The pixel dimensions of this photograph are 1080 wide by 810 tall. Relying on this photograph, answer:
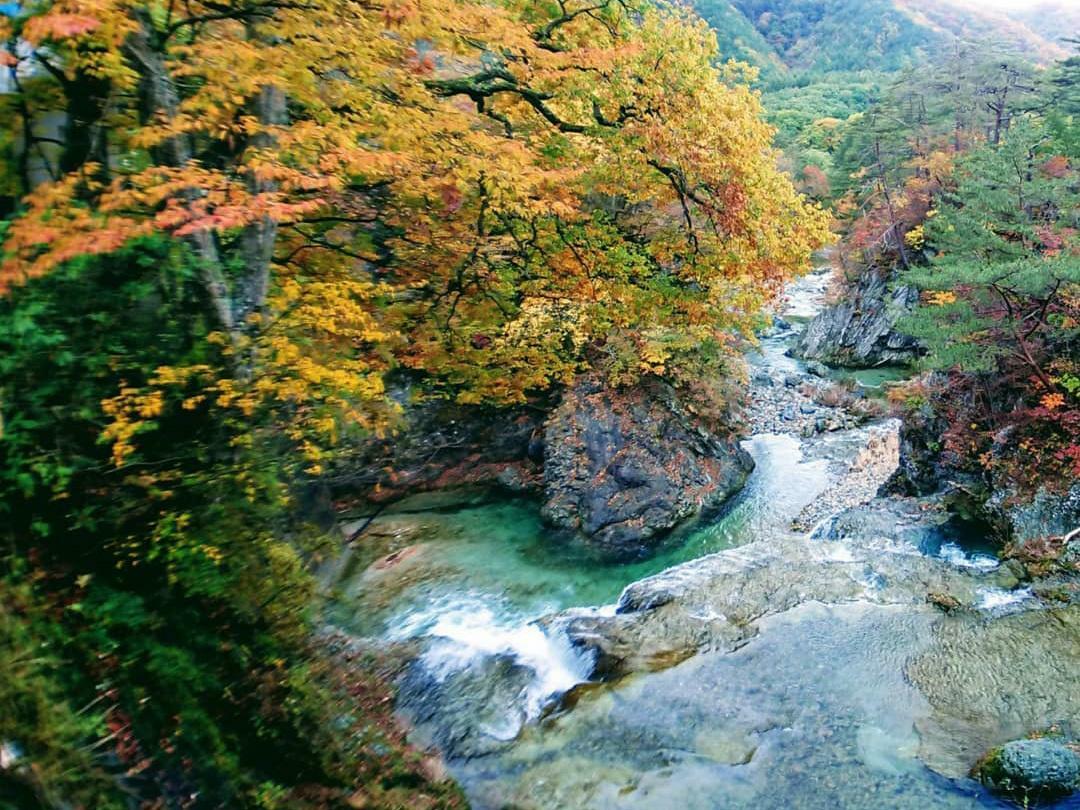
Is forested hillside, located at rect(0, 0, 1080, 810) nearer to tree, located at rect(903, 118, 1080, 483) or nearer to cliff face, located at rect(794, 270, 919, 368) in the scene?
tree, located at rect(903, 118, 1080, 483)

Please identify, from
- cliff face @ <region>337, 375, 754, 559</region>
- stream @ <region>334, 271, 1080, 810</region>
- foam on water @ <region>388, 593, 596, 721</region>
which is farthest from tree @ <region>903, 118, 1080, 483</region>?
foam on water @ <region>388, 593, 596, 721</region>

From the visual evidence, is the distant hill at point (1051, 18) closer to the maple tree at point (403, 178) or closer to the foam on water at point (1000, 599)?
the foam on water at point (1000, 599)

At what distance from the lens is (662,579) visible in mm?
10711

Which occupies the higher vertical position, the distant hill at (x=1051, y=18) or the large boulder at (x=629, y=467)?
the distant hill at (x=1051, y=18)

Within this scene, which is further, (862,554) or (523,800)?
(862,554)

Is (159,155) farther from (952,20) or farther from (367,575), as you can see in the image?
(952,20)

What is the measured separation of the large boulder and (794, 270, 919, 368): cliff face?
14.2 meters

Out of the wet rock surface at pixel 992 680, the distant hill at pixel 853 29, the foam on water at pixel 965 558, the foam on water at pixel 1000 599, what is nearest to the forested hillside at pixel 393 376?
the foam on water at pixel 1000 599

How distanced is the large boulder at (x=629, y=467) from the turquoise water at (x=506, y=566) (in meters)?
0.46

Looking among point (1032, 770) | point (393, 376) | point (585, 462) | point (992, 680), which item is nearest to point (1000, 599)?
point (992, 680)

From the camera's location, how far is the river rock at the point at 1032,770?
5773mm

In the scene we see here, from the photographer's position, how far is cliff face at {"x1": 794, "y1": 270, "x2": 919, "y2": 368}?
25109 mm

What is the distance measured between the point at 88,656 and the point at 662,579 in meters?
8.79

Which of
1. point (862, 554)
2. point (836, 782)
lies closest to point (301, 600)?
point (836, 782)
